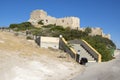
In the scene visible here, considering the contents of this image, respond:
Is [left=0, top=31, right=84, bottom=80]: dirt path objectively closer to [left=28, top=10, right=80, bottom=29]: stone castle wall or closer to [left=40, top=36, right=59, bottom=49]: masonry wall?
[left=40, top=36, right=59, bottom=49]: masonry wall

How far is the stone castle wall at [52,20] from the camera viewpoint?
4205 inches

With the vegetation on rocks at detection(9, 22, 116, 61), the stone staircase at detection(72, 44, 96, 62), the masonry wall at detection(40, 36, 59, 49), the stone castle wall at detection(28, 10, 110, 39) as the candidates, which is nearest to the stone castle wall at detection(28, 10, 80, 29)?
the stone castle wall at detection(28, 10, 110, 39)

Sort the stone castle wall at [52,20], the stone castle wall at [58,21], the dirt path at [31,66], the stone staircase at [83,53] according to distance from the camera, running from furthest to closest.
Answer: the stone castle wall at [52,20] → the stone castle wall at [58,21] → the stone staircase at [83,53] → the dirt path at [31,66]

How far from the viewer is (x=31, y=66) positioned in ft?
79.4

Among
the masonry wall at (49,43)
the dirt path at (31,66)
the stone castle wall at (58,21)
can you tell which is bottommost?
the dirt path at (31,66)

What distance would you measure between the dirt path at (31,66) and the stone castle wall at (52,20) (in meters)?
74.1

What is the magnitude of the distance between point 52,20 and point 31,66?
86.8 metres

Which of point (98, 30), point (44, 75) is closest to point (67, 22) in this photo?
point (98, 30)

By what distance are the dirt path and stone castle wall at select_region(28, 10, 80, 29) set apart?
Result: 74112 mm

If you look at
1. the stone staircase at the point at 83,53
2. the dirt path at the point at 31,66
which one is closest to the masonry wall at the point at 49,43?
the stone staircase at the point at 83,53

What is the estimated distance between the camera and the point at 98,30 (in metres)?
105

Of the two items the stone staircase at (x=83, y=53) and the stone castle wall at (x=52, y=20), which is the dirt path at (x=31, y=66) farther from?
the stone castle wall at (x=52, y=20)

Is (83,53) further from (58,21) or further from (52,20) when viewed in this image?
(52,20)

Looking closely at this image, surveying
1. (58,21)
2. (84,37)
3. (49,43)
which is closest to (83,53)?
(49,43)
